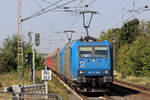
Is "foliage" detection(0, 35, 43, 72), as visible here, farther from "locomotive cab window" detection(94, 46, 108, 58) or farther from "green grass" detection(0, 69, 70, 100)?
"locomotive cab window" detection(94, 46, 108, 58)

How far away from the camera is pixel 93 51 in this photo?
55.4 ft

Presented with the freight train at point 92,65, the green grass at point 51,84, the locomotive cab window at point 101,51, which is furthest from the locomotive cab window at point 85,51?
the green grass at point 51,84

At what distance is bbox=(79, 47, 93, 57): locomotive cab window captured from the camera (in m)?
16.8

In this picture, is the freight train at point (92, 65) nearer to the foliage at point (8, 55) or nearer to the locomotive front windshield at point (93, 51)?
the locomotive front windshield at point (93, 51)

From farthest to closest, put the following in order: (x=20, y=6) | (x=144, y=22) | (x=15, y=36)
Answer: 1. (x=144, y=22)
2. (x=15, y=36)
3. (x=20, y=6)

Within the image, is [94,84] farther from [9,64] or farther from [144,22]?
[144,22]

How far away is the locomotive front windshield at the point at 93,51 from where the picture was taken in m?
16.8

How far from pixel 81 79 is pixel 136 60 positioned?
16.5 meters

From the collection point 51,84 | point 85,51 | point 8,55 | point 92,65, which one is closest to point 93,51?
point 85,51

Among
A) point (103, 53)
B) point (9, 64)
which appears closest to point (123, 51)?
point (9, 64)

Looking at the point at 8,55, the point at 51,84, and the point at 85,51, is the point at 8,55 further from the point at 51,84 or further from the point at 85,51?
the point at 85,51

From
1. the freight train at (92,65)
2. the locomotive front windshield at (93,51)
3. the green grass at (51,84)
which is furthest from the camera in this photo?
the green grass at (51,84)

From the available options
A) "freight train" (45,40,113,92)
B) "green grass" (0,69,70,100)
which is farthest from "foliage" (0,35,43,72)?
"freight train" (45,40,113,92)

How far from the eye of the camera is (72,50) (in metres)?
17.3
